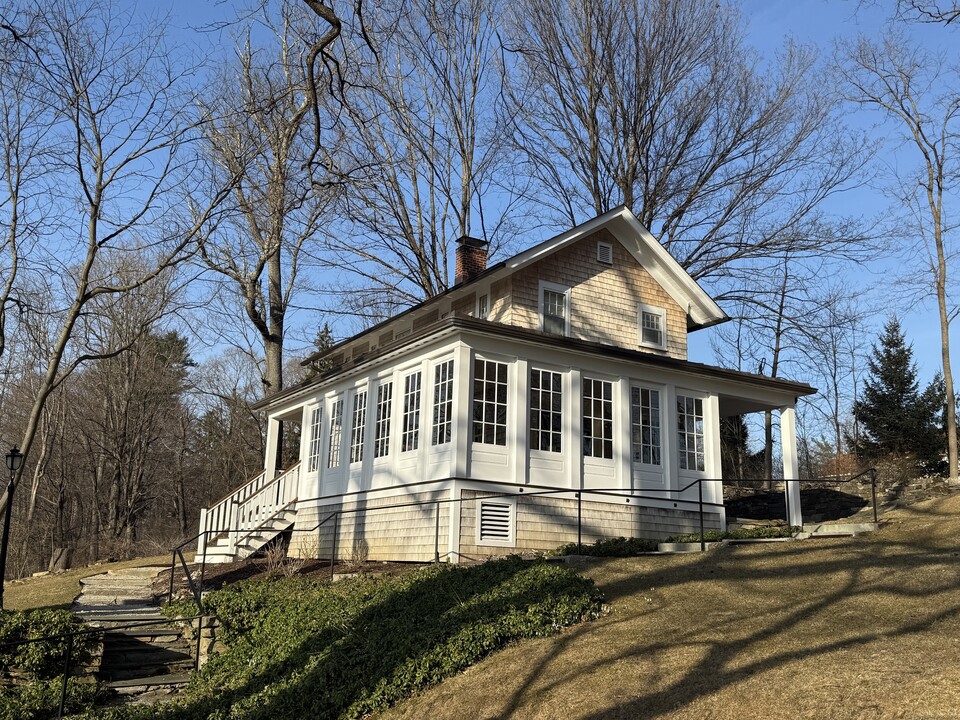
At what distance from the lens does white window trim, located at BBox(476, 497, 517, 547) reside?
46.9 feet

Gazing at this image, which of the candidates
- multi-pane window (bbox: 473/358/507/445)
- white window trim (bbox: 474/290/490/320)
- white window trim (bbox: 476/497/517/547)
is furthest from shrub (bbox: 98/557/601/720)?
white window trim (bbox: 474/290/490/320)

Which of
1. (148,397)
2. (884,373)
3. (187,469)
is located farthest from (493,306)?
(187,469)

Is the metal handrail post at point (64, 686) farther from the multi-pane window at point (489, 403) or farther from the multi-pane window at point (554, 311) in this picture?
the multi-pane window at point (554, 311)

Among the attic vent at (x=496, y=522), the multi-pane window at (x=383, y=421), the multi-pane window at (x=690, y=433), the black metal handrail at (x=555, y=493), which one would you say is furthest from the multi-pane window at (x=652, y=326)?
the attic vent at (x=496, y=522)

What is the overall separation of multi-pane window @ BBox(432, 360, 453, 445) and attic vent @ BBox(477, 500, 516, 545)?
143 cm

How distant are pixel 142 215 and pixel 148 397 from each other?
1919cm

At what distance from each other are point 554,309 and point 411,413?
4.24 meters

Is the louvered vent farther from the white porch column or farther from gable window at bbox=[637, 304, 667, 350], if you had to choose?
gable window at bbox=[637, 304, 667, 350]

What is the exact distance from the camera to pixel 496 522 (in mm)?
14516

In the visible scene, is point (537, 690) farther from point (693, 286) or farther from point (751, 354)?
point (751, 354)

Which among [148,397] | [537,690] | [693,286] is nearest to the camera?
[537,690]

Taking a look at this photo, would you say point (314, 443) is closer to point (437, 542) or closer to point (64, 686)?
point (437, 542)

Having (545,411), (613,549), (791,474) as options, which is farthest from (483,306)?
(791,474)

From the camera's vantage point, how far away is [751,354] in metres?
43.2
